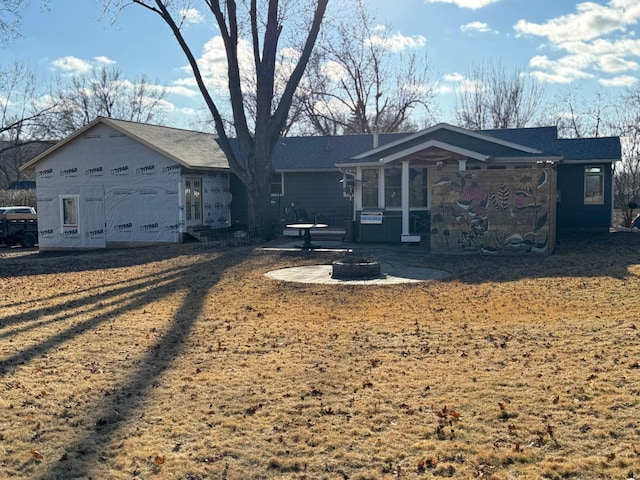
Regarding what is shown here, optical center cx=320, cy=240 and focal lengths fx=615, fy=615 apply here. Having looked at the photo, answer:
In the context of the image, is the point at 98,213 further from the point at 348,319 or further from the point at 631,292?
the point at 631,292

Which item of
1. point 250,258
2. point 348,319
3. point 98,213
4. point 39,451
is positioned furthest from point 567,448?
point 98,213

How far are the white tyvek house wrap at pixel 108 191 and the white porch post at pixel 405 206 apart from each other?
829 centimetres

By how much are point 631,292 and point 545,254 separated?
5.12 meters

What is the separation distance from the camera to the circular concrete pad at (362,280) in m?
11.8

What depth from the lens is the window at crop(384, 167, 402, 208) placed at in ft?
63.5

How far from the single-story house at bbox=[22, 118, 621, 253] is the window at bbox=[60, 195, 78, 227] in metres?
0.04

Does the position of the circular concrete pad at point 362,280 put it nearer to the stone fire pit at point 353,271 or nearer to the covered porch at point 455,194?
the stone fire pit at point 353,271

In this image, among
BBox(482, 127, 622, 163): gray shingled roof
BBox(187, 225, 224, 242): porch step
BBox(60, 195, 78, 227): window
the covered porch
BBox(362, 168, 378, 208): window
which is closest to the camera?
the covered porch

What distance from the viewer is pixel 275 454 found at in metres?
4.27

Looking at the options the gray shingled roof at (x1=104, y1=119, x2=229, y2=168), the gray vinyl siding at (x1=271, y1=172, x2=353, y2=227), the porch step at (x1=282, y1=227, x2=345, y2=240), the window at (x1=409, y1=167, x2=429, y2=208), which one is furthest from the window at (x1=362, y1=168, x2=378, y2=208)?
the gray shingled roof at (x1=104, y1=119, x2=229, y2=168)

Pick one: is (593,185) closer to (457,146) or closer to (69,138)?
(457,146)

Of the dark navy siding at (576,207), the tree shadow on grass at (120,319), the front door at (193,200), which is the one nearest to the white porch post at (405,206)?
the tree shadow on grass at (120,319)

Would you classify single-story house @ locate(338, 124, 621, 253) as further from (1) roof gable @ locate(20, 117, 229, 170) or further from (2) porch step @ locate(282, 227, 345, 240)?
(1) roof gable @ locate(20, 117, 229, 170)

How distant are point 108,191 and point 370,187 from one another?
1019 centimetres
